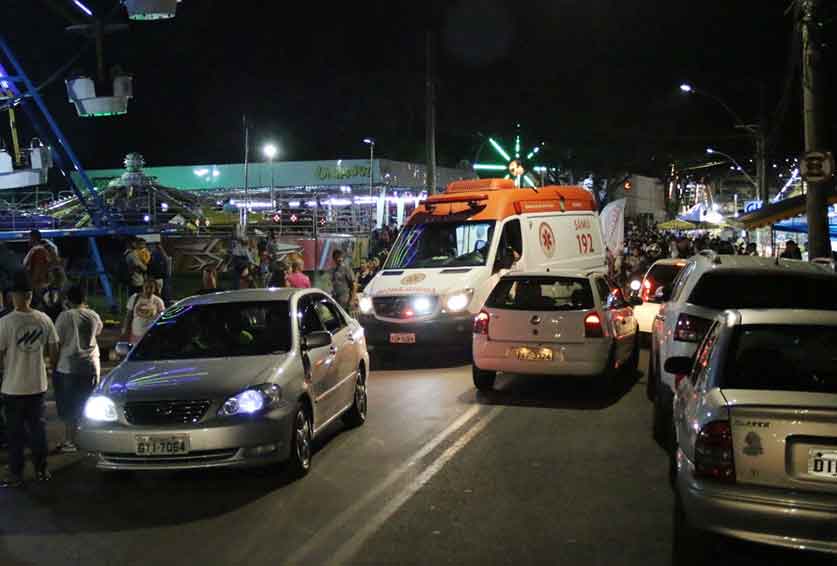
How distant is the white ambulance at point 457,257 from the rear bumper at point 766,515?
8.58m

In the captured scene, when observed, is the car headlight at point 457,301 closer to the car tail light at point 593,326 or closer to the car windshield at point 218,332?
the car tail light at point 593,326

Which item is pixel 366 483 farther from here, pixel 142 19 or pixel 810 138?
pixel 810 138

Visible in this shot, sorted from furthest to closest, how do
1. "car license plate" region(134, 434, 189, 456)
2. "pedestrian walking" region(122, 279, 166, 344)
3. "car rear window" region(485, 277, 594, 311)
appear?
"car rear window" region(485, 277, 594, 311) < "pedestrian walking" region(122, 279, 166, 344) < "car license plate" region(134, 434, 189, 456)

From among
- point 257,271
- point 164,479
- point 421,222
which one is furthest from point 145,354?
point 257,271

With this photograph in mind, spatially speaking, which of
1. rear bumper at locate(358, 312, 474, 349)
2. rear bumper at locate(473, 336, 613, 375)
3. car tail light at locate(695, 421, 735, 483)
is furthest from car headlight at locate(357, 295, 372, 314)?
car tail light at locate(695, 421, 735, 483)

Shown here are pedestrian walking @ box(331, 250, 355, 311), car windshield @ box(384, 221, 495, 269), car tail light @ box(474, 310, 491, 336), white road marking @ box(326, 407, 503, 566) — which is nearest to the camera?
white road marking @ box(326, 407, 503, 566)

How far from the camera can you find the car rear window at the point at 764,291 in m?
7.68

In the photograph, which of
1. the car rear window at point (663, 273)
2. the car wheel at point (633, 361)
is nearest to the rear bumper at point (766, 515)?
the car wheel at point (633, 361)

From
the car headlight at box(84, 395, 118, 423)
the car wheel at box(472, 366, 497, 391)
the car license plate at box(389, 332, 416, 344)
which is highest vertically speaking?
the car headlight at box(84, 395, 118, 423)

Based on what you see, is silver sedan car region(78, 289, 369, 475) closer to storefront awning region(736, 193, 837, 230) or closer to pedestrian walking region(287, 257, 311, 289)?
pedestrian walking region(287, 257, 311, 289)

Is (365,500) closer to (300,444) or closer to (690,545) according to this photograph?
(300,444)

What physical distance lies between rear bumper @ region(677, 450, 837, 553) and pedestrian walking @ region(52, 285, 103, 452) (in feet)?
19.0

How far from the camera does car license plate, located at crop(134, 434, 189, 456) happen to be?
20.9ft

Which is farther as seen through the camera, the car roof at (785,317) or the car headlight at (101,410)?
the car headlight at (101,410)
